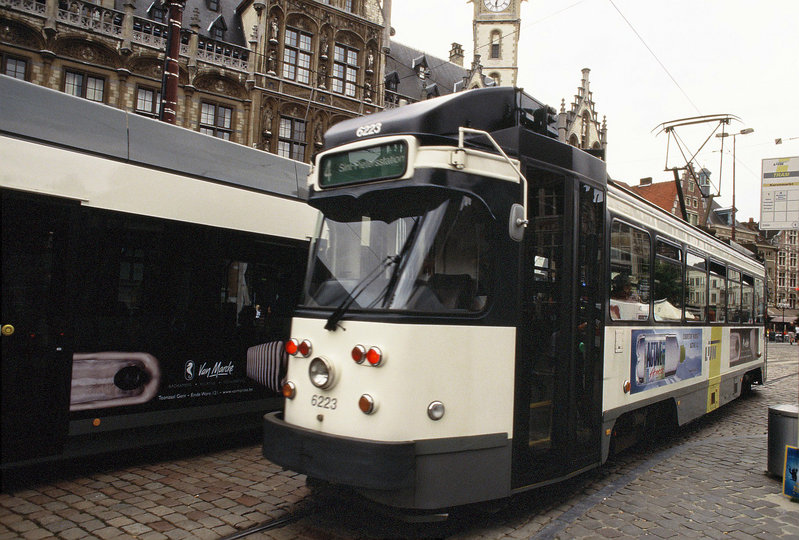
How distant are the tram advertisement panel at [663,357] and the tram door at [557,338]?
113 centimetres

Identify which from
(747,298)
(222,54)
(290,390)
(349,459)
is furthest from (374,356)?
(222,54)

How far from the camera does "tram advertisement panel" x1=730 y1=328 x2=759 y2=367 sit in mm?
10023

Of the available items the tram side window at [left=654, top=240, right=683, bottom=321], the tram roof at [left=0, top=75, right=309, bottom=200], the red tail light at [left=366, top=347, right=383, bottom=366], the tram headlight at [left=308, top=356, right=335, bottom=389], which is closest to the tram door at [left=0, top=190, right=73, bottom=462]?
the tram roof at [left=0, top=75, right=309, bottom=200]

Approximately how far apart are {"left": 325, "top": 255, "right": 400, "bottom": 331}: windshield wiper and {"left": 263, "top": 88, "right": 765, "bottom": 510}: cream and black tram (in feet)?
0.03

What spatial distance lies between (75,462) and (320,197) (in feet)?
12.3

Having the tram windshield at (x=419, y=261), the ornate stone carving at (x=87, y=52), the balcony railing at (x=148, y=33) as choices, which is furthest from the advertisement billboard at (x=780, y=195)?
the ornate stone carving at (x=87, y=52)

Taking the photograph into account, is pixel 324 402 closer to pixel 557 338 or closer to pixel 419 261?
pixel 419 261

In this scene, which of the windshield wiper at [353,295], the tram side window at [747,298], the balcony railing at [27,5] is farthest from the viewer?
the balcony railing at [27,5]

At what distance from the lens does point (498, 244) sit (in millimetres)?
4109

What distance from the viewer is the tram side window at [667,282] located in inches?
262

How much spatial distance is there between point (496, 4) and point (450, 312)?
53.5 m

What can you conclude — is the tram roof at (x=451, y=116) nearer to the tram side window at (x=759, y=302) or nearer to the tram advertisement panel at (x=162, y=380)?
the tram advertisement panel at (x=162, y=380)

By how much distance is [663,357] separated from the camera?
6680 millimetres

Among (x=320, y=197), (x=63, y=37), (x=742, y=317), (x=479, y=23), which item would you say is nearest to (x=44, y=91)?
(x=320, y=197)
